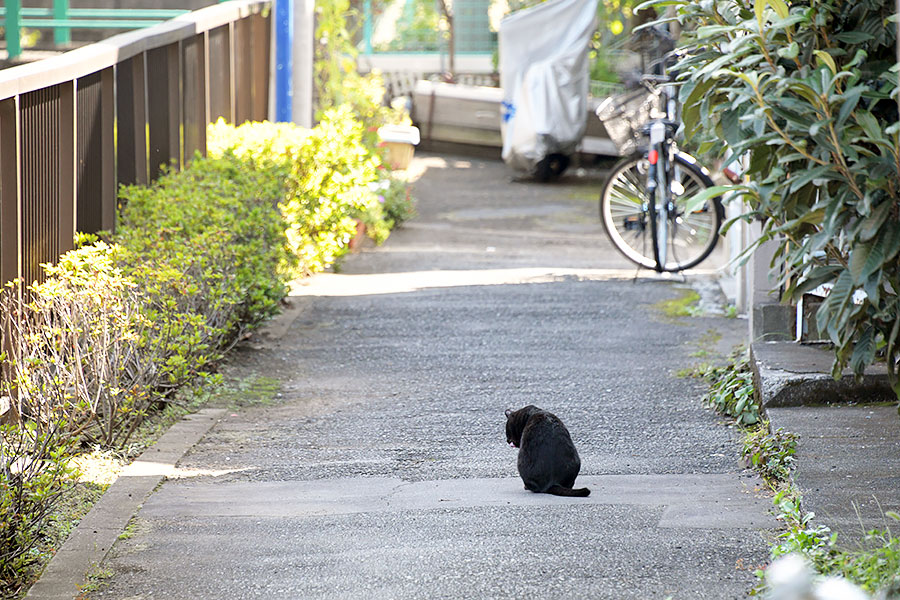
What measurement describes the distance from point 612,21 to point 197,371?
13.1 metres

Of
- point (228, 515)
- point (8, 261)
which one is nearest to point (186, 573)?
point (228, 515)

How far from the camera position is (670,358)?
686cm

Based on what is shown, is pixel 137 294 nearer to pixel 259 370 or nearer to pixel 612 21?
pixel 259 370

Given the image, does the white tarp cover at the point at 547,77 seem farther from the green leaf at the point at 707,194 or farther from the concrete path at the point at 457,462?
the green leaf at the point at 707,194

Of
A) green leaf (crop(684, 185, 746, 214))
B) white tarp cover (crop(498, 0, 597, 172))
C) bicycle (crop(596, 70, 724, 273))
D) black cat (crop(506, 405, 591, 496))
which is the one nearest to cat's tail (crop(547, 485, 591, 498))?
black cat (crop(506, 405, 591, 496))

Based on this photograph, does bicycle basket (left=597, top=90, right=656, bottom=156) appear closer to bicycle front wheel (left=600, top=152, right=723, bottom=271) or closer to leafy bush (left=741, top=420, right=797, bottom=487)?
bicycle front wheel (left=600, top=152, right=723, bottom=271)

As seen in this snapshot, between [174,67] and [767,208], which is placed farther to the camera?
[174,67]

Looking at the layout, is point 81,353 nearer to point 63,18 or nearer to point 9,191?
point 9,191

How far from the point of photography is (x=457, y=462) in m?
5.07

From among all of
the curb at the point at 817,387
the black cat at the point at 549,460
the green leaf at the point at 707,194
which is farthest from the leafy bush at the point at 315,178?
the green leaf at the point at 707,194

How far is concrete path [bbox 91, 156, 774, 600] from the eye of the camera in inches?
143

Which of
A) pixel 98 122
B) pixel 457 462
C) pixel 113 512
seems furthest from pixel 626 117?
pixel 113 512

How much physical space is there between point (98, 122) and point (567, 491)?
12.8 feet

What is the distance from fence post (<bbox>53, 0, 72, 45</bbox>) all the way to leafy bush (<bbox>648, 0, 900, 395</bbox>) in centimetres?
1223
